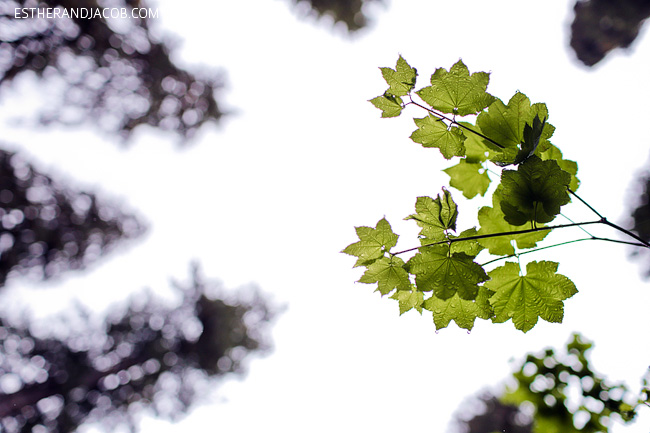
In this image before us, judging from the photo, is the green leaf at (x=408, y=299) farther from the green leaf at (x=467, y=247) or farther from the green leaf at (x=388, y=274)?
the green leaf at (x=467, y=247)

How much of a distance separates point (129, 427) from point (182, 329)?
3.21m

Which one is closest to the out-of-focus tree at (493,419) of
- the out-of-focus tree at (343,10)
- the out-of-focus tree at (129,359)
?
the out-of-focus tree at (129,359)

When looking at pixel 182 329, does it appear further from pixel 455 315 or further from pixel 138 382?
pixel 455 315

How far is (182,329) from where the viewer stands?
1255 centimetres

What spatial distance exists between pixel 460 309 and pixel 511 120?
2.05ft

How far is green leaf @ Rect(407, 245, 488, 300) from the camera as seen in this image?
1.04 metres

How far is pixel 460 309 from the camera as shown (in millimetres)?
1156

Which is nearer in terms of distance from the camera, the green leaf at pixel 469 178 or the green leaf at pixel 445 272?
the green leaf at pixel 445 272

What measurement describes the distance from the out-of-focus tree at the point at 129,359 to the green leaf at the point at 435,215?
39.7ft

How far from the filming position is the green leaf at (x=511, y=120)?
3.42 ft

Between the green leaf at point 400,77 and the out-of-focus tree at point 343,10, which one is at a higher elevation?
the out-of-focus tree at point 343,10

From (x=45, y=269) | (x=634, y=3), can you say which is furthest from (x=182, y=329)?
(x=634, y=3)

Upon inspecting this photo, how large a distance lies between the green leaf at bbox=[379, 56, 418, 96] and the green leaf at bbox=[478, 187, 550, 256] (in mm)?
456

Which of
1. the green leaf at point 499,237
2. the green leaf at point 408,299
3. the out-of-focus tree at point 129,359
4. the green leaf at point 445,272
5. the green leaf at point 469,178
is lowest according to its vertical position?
the out-of-focus tree at point 129,359
